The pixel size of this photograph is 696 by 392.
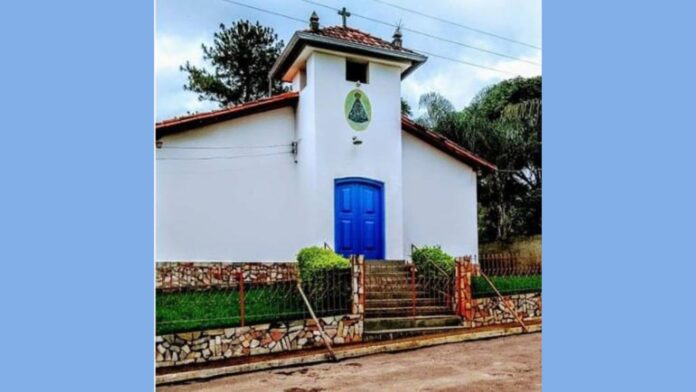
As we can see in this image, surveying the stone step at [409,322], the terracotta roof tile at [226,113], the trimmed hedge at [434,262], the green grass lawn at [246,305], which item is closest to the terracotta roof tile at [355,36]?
the terracotta roof tile at [226,113]

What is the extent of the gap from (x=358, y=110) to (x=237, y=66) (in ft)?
5.25

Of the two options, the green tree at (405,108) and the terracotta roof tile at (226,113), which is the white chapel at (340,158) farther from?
the green tree at (405,108)

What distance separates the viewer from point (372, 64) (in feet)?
22.6

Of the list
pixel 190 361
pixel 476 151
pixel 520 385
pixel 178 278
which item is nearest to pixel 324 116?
pixel 476 151

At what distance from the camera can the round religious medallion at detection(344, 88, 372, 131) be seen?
6641mm

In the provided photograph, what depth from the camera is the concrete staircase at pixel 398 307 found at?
→ 18.7 ft

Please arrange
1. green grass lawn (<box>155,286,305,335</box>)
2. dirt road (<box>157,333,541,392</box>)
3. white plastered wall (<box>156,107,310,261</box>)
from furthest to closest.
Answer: white plastered wall (<box>156,107,310,261</box>), green grass lawn (<box>155,286,305,335</box>), dirt road (<box>157,333,541,392</box>)

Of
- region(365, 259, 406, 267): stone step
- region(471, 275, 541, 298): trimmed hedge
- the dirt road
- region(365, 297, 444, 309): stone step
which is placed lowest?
the dirt road

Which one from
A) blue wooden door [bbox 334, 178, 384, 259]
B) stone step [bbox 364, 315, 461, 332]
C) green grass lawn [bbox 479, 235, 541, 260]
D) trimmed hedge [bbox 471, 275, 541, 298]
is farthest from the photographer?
blue wooden door [bbox 334, 178, 384, 259]

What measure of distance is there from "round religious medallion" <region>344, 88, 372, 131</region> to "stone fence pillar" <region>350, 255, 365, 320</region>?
5.60 ft

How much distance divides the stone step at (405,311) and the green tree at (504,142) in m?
0.92

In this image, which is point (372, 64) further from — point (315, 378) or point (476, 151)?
point (315, 378)

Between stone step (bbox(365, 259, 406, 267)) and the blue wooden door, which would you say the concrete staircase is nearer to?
stone step (bbox(365, 259, 406, 267))

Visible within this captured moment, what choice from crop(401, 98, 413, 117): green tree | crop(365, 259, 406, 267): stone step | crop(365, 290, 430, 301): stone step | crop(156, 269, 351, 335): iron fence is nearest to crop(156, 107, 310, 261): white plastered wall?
crop(156, 269, 351, 335): iron fence
